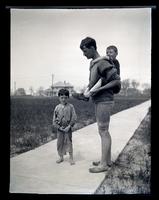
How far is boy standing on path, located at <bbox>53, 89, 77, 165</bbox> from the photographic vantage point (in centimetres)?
255

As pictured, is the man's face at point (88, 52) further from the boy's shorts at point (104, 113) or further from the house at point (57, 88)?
the boy's shorts at point (104, 113)

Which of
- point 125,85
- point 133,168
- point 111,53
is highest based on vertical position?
point 111,53

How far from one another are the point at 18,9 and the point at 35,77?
529 millimetres

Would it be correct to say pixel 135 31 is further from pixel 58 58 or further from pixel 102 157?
pixel 102 157

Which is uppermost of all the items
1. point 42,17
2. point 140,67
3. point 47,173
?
point 42,17

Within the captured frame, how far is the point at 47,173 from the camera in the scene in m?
2.54

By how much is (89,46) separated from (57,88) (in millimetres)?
396

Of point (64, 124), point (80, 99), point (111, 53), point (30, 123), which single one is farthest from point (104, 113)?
point (30, 123)

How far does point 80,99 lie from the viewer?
2.54 m

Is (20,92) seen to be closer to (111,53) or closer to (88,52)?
(88,52)
